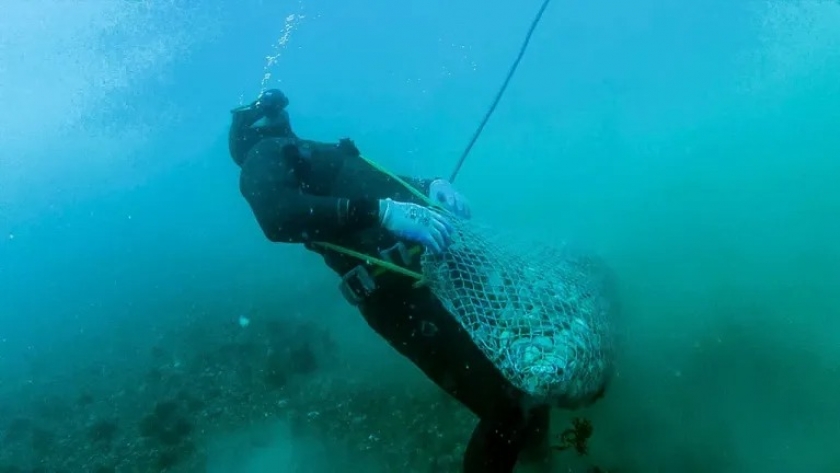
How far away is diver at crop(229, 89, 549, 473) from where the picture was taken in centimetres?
351

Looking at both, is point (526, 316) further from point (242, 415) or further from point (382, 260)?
point (242, 415)

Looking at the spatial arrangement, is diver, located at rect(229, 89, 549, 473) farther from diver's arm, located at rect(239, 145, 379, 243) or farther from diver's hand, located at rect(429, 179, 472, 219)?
diver's hand, located at rect(429, 179, 472, 219)

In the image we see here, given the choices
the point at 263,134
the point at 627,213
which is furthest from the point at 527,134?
the point at 263,134

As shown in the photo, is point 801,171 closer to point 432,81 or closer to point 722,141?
point 722,141

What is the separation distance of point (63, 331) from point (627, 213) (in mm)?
17636

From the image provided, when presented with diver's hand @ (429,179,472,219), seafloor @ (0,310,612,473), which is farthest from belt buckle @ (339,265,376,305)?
seafloor @ (0,310,612,473)

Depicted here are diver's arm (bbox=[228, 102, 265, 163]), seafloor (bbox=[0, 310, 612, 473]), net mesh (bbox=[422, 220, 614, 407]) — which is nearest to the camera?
net mesh (bbox=[422, 220, 614, 407])

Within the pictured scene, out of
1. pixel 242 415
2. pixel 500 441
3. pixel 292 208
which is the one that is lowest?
pixel 500 441

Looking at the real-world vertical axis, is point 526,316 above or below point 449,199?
below

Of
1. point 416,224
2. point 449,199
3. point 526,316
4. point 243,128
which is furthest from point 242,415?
point 526,316

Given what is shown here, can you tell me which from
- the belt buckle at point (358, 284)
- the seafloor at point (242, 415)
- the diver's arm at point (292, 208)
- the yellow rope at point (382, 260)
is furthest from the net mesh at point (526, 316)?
the seafloor at point (242, 415)

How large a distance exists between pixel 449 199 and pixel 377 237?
89cm

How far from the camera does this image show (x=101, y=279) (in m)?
22.3

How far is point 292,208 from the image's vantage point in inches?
138
